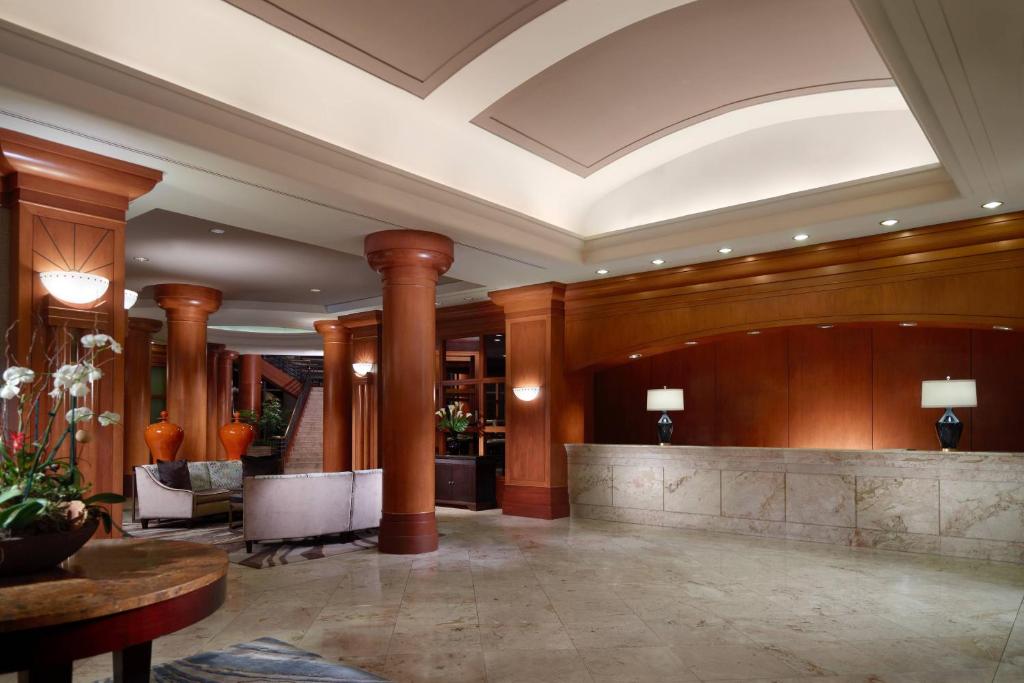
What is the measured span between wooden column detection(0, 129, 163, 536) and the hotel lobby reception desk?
5675mm

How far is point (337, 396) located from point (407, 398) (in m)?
6.96

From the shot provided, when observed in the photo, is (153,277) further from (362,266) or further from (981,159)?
(981,159)

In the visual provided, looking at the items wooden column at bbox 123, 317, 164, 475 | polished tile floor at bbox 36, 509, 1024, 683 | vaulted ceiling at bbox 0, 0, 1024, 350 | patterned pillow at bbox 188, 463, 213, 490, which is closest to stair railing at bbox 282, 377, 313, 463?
wooden column at bbox 123, 317, 164, 475

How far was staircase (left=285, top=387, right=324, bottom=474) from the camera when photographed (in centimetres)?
1731

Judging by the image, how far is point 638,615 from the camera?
15.3 feet

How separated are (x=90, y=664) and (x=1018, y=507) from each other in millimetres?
6965

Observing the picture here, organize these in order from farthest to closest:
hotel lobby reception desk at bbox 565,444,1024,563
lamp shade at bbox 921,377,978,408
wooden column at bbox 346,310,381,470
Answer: wooden column at bbox 346,310,381,470 → lamp shade at bbox 921,377,978,408 → hotel lobby reception desk at bbox 565,444,1024,563

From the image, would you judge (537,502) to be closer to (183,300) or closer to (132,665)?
(183,300)

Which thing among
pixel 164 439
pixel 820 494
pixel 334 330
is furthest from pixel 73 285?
pixel 334 330

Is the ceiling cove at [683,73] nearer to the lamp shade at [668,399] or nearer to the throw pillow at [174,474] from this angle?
the lamp shade at [668,399]

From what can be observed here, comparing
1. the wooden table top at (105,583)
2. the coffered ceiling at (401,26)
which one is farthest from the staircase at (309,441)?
the wooden table top at (105,583)

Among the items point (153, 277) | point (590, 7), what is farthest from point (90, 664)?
point (153, 277)

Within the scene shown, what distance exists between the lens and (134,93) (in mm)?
4148

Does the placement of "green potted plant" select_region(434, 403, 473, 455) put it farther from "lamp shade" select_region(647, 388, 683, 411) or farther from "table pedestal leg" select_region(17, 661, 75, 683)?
"table pedestal leg" select_region(17, 661, 75, 683)
